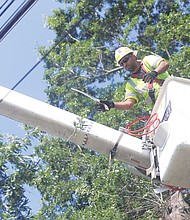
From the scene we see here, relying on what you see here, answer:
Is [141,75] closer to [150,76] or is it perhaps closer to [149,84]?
[149,84]

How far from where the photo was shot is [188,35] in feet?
35.2

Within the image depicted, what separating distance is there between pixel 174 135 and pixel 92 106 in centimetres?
817

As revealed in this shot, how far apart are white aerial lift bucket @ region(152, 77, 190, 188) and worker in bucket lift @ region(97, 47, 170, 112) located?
51cm

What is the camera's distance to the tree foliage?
8.04 meters

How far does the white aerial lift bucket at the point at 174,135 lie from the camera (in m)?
3.48

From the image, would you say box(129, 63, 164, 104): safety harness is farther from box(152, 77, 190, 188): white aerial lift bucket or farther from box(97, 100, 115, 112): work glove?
box(152, 77, 190, 188): white aerial lift bucket

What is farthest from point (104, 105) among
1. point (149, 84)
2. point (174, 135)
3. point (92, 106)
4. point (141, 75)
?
point (92, 106)

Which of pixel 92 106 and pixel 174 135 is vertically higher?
pixel 174 135

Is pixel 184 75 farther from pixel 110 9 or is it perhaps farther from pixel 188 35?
pixel 110 9

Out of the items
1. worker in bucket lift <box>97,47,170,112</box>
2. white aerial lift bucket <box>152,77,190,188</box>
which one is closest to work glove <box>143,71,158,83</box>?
worker in bucket lift <box>97,47,170,112</box>

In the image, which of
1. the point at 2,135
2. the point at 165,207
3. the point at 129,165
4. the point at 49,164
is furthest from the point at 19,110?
the point at 49,164

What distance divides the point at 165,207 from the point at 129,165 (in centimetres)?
338

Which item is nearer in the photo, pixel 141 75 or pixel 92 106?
pixel 141 75

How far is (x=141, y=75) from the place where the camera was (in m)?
4.88
